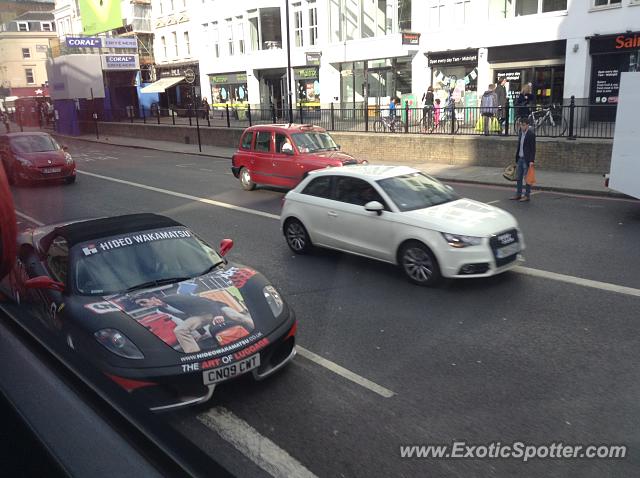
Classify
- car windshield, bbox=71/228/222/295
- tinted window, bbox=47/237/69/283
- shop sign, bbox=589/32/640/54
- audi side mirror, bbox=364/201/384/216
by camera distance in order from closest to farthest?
car windshield, bbox=71/228/222/295
tinted window, bbox=47/237/69/283
audi side mirror, bbox=364/201/384/216
shop sign, bbox=589/32/640/54

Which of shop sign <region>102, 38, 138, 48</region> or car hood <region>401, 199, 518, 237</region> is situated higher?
shop sign <region>102, 38, 138, 48</region>

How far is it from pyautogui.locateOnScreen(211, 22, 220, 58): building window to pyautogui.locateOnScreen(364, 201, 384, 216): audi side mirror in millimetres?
41313

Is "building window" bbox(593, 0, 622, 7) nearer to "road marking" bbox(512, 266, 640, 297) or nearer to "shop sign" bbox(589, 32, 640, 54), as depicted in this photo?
"shop sign" bbox(589, 32, 640, 54)

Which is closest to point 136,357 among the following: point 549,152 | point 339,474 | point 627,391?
point 339,474

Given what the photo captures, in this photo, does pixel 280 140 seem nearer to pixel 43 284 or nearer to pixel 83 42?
pixel 43 284

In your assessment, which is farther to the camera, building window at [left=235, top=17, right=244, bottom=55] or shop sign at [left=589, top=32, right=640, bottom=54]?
building window at [left=235, top=17, right=244, bottom=55]

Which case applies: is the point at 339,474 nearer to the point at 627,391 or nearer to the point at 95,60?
the point at 627,391

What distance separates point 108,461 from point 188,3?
171 ft

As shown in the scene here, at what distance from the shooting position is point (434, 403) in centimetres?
467

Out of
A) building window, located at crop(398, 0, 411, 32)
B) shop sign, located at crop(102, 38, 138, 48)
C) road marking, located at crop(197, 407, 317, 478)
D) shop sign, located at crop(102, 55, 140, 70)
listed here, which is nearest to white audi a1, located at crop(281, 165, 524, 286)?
road marking, located at crop(197, 407, 317, 478)

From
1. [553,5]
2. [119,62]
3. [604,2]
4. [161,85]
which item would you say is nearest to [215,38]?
[161,85]

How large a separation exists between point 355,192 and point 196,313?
4412mm

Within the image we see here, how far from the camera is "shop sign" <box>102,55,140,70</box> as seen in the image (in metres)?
44.6

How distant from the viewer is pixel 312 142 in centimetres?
1527
